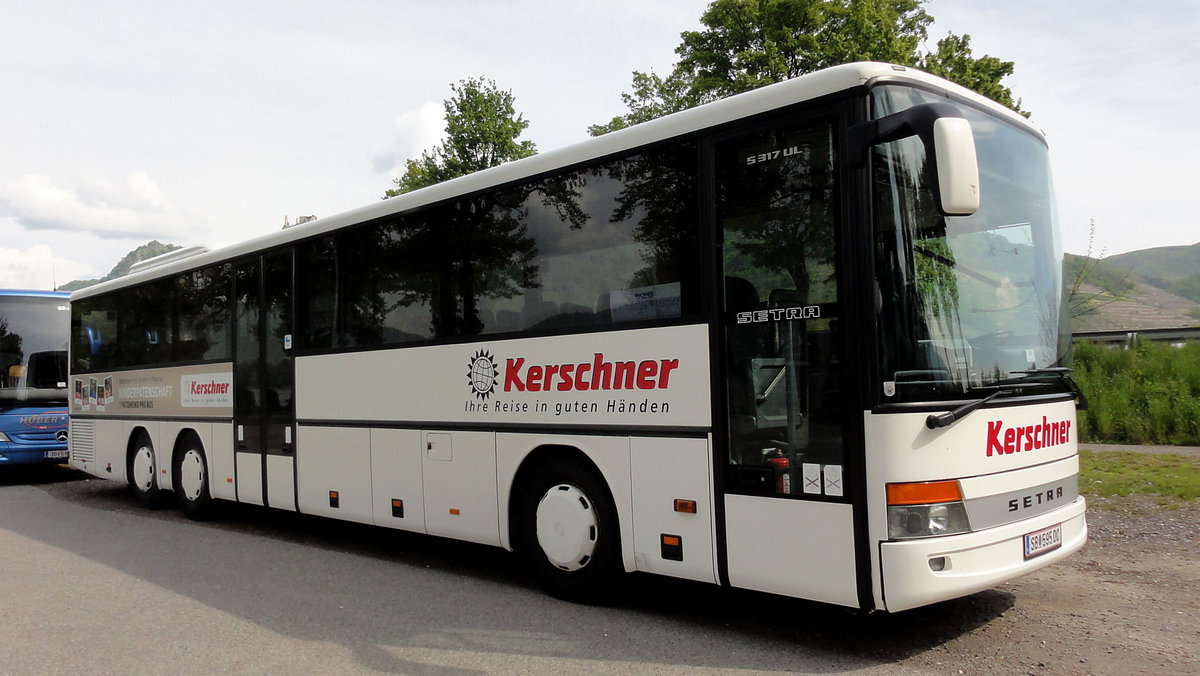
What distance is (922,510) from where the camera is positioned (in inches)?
184

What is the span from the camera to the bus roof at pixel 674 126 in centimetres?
494

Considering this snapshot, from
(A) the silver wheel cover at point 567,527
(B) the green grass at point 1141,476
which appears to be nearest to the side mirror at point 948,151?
(A) the silver wheel cover at point 567,527

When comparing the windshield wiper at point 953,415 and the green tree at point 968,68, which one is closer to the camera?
the windshield wiper at point 953,415

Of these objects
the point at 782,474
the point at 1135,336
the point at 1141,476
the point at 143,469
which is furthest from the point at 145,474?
the point at 1135,336

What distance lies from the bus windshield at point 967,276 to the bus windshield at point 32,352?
50.5 feet

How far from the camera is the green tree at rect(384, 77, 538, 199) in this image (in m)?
20.2

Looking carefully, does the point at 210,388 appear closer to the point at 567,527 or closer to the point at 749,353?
the point at 567,527

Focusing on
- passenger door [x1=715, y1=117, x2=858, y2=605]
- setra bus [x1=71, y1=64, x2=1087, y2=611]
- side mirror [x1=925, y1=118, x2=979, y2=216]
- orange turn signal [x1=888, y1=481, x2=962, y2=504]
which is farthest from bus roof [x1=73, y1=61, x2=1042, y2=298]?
orange turn signal [x1=888, y1=481, x2=962, y2=504]

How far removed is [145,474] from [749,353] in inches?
386

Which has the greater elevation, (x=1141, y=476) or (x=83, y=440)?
(x=83, y=440)

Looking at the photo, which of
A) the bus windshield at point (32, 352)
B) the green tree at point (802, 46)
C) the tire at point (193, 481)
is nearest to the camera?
the tire at point (193, 481)

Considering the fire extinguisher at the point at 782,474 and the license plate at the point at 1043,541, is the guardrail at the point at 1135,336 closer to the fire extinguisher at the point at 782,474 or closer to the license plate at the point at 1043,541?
the license plate at the point at 1043,541

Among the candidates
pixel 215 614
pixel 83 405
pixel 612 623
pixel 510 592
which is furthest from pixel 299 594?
pixel 83 405

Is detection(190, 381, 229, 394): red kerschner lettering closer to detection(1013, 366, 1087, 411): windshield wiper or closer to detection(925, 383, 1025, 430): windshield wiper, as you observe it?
detection(925, 383, 1025, 430): windshield wiper
